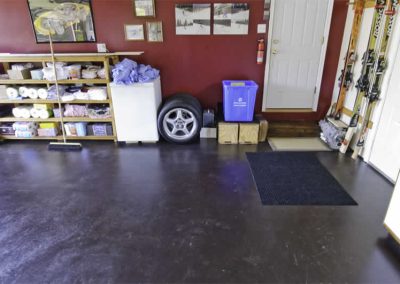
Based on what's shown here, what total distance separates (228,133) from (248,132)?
29 cm

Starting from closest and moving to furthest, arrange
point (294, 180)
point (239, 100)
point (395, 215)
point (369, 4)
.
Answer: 1. point (395, 215)
2. point (294, 180)
3. point (369, 4)
4. point (239, 100)

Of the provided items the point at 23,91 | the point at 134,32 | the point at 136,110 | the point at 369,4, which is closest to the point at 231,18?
the point at 134,32

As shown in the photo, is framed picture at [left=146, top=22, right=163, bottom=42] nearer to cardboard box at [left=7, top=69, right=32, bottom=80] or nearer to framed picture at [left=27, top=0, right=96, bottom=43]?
framed picture at [left=27, top=0, right=96, bottom=43]

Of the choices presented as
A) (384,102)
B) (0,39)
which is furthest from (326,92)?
(0,39)

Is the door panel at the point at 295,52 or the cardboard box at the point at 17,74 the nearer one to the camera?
the cardboard box at the point at 17,74

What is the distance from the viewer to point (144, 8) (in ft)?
12.1

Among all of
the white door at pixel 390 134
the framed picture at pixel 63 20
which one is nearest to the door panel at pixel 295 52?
the white door at pixel 390 134

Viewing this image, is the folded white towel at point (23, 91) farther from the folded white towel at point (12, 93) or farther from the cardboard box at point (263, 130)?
the cardboard box at point (263, 130)

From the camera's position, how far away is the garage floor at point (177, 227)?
179 cm

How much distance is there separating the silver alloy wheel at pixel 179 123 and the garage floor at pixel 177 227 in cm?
64

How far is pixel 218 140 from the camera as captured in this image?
3859mm

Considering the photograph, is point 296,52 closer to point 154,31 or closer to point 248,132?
point 248,132

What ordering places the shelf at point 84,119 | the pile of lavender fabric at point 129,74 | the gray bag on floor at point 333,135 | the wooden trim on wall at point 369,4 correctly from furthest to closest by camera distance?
the shelf at point 84,119 < the gray bag on floor at point 333,135 < the pile of lavender fabric at point 129,74 < the wooden trim on wall at point 369,4

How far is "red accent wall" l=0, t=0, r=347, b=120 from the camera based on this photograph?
12.2 feet
